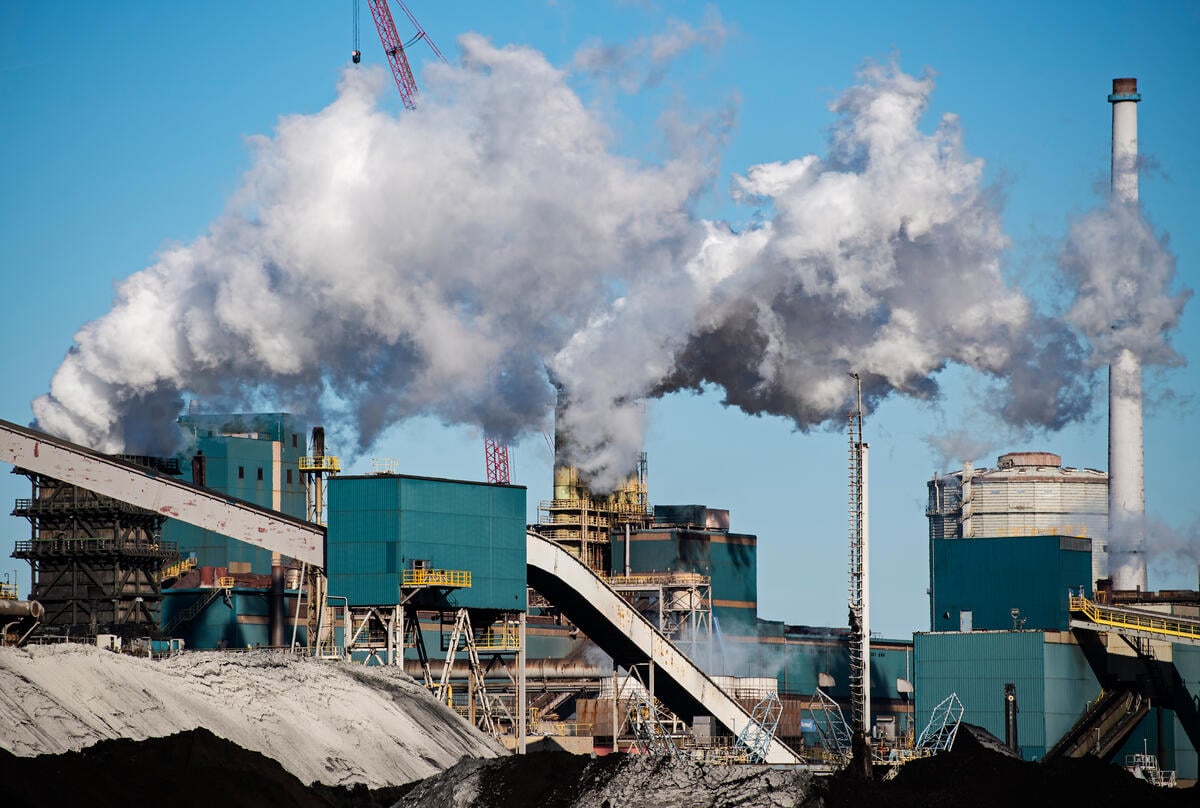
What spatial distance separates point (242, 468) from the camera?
407ft

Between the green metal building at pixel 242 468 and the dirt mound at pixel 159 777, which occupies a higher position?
the green metal building at pixel 242 468

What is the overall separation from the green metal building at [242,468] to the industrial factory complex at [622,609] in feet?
1.32

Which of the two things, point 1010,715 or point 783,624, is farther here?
point 783,624

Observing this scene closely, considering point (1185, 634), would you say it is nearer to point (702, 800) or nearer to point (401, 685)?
point (401, 685)

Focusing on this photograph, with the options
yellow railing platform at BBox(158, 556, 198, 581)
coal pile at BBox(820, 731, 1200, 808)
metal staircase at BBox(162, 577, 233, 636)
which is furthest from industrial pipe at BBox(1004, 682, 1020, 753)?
yellow railing platform at BBox(158, 556, 198, 581)

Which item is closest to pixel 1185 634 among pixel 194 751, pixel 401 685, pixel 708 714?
pixel 708 714

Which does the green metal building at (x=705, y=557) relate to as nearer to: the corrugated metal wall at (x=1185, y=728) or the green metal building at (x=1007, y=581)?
the green metal building at (x=1007, y=581)

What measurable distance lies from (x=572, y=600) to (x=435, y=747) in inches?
649

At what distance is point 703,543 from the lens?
10569 cm

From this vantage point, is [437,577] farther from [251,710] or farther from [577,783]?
[577,783]

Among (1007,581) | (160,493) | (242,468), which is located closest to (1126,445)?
(1007,581)

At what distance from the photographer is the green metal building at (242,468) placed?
117 m

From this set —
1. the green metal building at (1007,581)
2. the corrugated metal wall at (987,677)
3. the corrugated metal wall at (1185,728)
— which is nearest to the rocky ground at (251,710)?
the corrugated metal wall at (987,677)

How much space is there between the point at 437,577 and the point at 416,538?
1.60 metres
